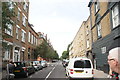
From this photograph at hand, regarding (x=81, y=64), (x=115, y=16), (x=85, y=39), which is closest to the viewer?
(x=81, y=64)

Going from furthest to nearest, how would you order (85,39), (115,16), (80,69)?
(85,39) < (115,16) < (80,69)

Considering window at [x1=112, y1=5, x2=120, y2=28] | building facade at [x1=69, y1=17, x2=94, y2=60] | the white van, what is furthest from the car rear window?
building facade at [x1=69, y1=17, x2=94, y2=60]

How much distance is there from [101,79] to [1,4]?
9137 millimetres

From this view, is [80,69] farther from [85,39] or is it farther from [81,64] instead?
[85,39]

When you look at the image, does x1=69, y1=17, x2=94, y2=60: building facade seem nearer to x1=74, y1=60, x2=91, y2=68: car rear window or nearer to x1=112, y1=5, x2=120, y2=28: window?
x1=112, y1=5, x2=120, y2=28: window

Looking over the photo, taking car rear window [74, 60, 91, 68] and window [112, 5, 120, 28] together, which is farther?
window [112, 5, 120, 28]

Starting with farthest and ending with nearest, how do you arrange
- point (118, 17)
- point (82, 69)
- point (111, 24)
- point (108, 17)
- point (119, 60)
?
point (108, 17)
point (111, 24)
point (118, 17)
point (82, 69)
point (119, 60)

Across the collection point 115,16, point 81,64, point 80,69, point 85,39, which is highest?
point 115,16

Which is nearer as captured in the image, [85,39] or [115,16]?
[115,16]

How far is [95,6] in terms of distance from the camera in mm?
22500

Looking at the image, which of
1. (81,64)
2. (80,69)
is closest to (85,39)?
(81,64)

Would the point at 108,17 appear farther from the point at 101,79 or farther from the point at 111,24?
the point at 101,79

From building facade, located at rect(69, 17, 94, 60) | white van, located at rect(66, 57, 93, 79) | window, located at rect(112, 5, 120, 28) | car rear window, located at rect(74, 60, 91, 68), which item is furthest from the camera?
building facade, located at rect(69, 17, 94, 60)

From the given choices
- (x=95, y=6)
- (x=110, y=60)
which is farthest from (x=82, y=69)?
(x=95, y=6)
